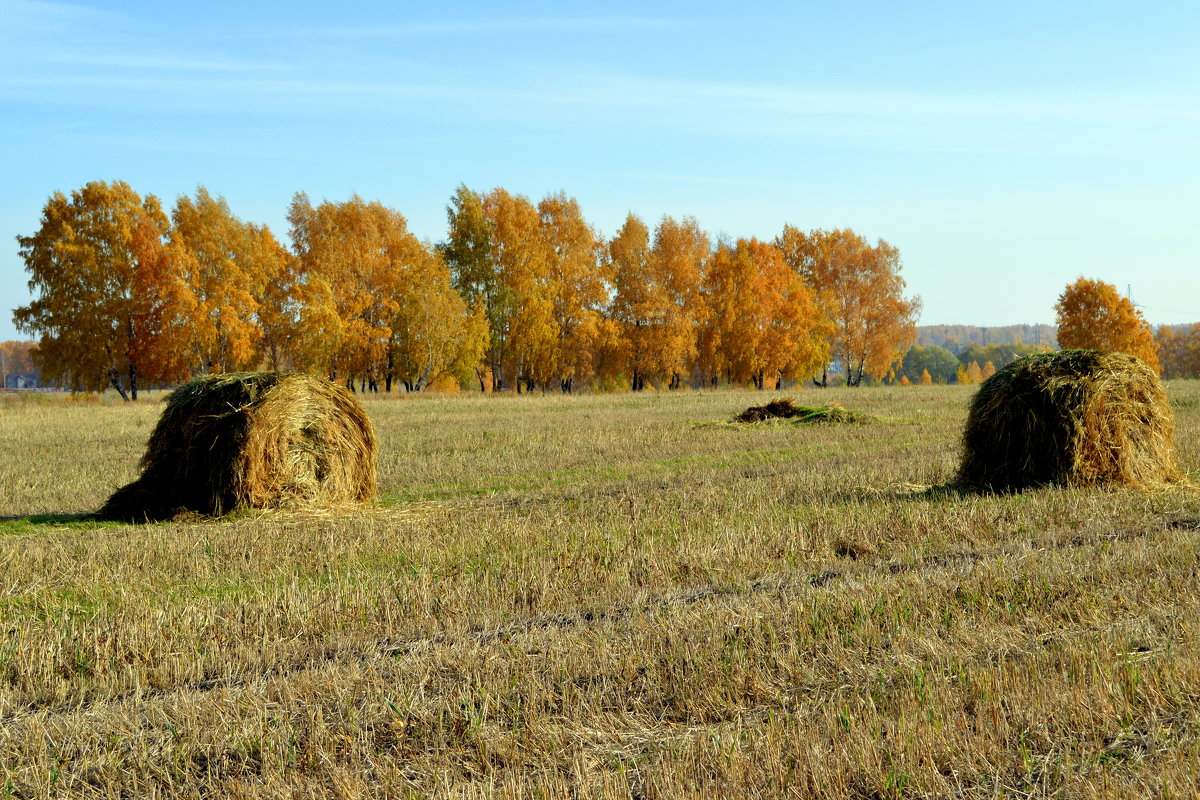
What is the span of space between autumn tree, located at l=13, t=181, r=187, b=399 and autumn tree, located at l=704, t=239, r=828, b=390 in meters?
31.8

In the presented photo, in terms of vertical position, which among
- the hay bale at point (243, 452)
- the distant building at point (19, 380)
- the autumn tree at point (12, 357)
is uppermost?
the autumn tree at point (12, 357)

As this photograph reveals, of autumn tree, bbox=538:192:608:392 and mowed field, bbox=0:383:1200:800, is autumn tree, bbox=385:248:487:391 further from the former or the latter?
mowed field, bbox=0:383:1200:800

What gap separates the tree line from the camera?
42.2 meters

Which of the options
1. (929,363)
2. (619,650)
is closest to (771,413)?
(619,650)

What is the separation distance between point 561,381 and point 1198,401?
3418 centimetres

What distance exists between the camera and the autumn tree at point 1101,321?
2392 inches

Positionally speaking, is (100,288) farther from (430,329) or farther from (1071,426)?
(1071,426)

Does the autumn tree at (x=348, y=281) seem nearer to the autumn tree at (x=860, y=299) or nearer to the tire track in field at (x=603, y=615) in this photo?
the autumn tree at (x=860, y=299)

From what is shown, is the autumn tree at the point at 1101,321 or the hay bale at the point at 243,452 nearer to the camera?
the hay bale at the point at 243,452

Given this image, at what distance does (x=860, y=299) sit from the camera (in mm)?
66875

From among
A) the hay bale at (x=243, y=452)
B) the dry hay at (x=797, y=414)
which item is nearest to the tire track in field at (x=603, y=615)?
the hay bale at (x=243, y=452)

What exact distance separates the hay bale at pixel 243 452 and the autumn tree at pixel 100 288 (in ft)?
110

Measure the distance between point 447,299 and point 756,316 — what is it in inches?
813

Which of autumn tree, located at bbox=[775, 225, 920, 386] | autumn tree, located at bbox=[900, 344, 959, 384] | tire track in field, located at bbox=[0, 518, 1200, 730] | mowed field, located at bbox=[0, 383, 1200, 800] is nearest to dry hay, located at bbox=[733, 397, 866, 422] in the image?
mowed field, located at bbox=[0, 383, 1200, 800]
